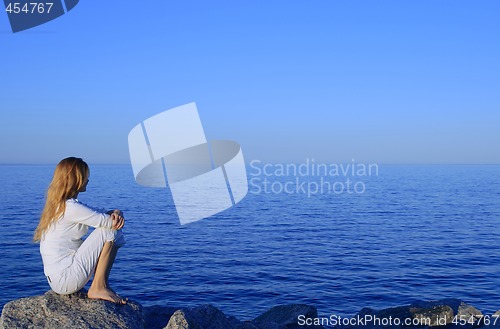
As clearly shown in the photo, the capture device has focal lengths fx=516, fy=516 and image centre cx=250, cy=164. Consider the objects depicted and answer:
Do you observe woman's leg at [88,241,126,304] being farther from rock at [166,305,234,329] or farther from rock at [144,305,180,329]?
rock at [144,305,180,329]

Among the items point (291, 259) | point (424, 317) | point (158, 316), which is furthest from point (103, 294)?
point (291, 259)

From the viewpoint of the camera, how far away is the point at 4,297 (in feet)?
69.4

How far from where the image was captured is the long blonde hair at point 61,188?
774 centimetres

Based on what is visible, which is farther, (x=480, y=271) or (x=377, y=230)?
(x=377, y=230)

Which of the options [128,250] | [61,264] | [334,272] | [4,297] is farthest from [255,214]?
[61,264]

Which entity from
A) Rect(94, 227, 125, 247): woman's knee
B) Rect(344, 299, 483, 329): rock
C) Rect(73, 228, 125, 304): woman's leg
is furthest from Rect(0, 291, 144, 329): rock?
Rect(344, 299, 483, 329): rock

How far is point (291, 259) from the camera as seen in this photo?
2934 cm

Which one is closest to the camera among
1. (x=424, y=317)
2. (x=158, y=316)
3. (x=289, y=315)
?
(x=158, y=316)

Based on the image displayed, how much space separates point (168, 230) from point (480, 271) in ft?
74.4

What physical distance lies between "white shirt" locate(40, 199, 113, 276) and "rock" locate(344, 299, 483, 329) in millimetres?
9191

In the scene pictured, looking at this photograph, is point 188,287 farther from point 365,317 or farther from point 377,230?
point 377,230

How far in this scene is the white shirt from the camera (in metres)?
7.66

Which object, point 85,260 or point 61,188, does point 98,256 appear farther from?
point 61,188

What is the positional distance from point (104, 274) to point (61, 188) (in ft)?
4.84
